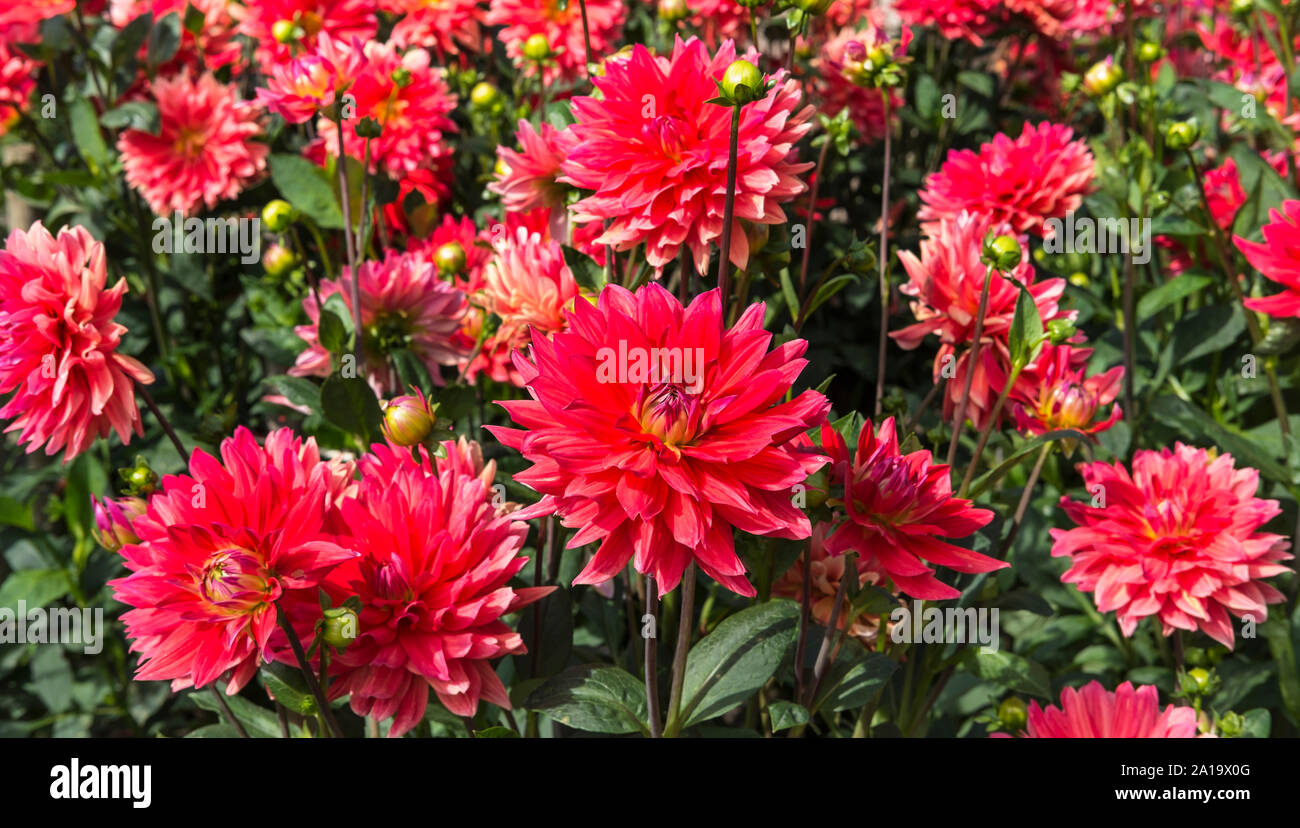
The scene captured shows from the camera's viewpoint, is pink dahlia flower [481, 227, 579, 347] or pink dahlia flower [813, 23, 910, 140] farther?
pink dahlia flower [813, 23, 910, 140]

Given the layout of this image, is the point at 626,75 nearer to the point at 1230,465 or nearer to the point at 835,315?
the point at 1230,465

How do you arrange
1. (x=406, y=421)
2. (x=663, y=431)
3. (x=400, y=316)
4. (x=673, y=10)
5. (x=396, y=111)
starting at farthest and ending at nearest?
(x=396, y=111) < (x=673, y=10) < (x=400, y=316) < (x=406, y=421) < (x=663, y=431)

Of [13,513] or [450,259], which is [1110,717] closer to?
[450,259]

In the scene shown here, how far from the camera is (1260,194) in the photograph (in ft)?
6.72

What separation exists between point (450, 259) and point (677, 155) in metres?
0.66

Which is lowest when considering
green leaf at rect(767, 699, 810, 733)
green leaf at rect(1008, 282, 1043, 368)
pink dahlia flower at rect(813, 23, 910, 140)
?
green leaf at rect(767, 699, 810, 733)

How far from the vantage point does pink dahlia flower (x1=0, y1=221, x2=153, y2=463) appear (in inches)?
48.3

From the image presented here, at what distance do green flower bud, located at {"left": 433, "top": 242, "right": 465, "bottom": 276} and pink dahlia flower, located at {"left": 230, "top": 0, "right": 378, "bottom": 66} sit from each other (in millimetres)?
789

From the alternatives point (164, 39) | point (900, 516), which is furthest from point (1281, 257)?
point (164, 39)

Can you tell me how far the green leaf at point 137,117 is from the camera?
2205 mm

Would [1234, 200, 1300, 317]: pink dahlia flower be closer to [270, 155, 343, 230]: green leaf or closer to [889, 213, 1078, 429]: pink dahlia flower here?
[889, 213, 1078, 429]: pink dahlia flower

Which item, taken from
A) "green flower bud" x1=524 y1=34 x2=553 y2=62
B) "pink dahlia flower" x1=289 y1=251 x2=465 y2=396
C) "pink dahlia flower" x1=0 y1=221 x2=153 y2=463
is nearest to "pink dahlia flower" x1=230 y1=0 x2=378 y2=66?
"green flower bud" x1=524 y1=34 x2=553 y2=62

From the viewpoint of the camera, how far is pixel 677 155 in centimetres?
117
